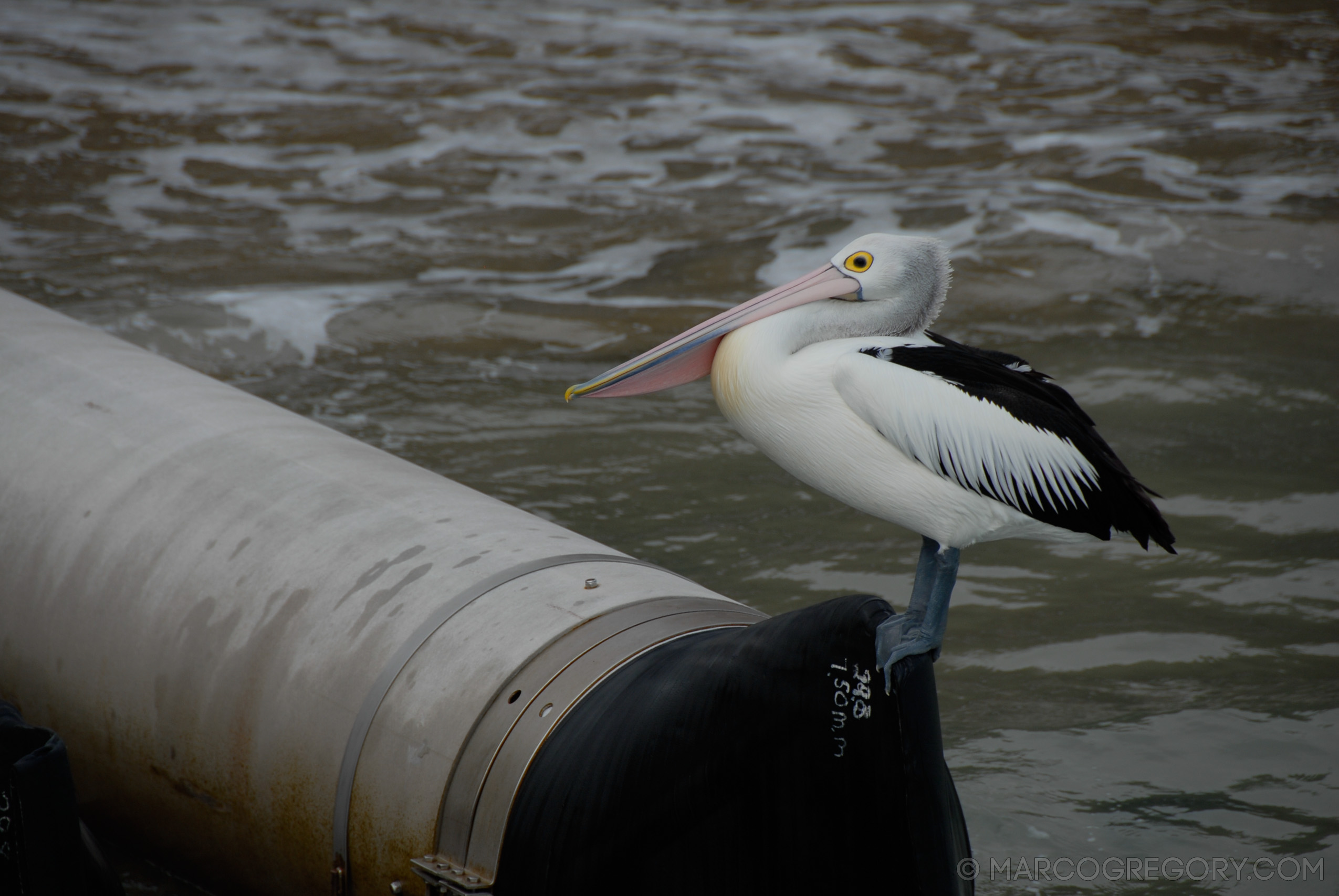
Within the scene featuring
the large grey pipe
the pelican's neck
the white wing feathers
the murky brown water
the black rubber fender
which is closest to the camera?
the white wing feathers

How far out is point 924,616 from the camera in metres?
1.94

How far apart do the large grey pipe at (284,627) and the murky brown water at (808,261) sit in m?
0.65

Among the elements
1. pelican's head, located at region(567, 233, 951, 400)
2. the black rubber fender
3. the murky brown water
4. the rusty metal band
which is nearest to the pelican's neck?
pelican's head, located at region(567, 233, 951, 400)

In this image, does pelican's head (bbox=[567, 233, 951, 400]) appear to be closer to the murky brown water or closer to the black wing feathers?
the black wing feathers

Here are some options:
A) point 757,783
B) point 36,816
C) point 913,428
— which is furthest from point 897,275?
point 36,816

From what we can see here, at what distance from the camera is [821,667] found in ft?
6.79

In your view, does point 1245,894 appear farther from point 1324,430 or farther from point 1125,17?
point 1125,17

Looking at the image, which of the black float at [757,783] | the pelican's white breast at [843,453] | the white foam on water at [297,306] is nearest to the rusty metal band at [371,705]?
the black float at [757,783]

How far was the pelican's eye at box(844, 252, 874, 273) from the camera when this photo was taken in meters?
2.04

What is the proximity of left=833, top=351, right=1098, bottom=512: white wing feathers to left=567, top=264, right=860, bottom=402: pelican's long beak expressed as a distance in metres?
0.20

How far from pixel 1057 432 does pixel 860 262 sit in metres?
0.43

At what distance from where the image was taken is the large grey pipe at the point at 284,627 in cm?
234

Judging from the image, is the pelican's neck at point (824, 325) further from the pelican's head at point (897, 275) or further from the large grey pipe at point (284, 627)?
the large grey pipe at point (284, 627)

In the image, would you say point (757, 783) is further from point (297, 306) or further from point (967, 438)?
point (297, 306)
